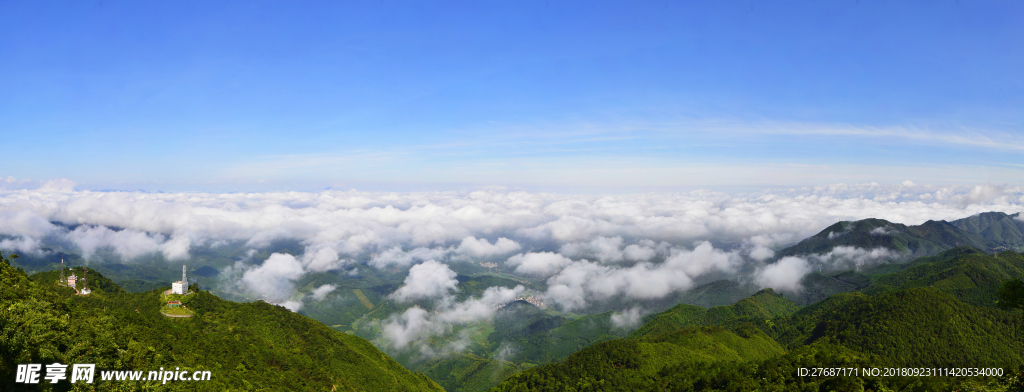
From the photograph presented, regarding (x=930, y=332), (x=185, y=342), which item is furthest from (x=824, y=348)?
(x=185, y=342)

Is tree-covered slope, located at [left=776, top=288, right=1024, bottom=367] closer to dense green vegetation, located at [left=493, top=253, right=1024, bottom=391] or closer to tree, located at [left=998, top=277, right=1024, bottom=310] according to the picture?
dense green vegetation, located at [left=493, top=253, right=1024, bottom=391]

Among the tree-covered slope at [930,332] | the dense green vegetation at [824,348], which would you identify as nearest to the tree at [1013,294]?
the dense green vegetation at [824,348]

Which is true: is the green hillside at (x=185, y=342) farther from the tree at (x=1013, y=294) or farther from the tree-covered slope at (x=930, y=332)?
the tree-covered slope at (x=930, y=332)

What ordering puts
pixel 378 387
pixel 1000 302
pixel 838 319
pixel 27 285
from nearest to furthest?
pixel 1000 302
pixel 27 285
pixel 378 387
pixel 838 319

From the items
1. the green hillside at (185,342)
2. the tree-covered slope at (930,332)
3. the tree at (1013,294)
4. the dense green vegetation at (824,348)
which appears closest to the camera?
the tree at (1013,294)

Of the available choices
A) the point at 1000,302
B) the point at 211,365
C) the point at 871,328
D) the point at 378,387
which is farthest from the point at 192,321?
the point at 871,328

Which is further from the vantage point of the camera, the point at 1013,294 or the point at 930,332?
the point at 930,332

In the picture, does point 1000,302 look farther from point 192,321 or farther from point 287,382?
point 192,321

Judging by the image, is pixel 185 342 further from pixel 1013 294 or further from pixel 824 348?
pixel 824 348
